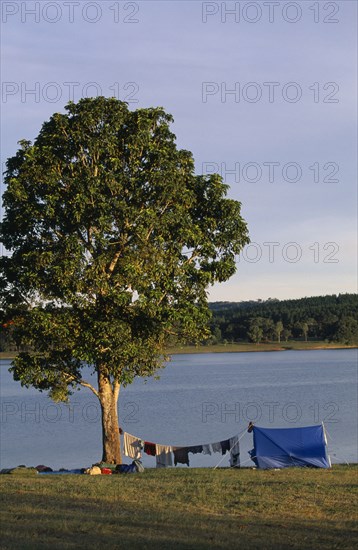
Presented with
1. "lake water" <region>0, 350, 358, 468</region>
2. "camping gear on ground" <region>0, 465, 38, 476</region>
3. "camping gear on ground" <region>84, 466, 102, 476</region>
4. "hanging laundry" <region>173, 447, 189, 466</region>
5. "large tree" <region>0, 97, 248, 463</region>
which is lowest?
"lake water" <region>0, 350, 358, 468</region>

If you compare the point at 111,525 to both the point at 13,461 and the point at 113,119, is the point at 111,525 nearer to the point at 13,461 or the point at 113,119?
the point at 113,119

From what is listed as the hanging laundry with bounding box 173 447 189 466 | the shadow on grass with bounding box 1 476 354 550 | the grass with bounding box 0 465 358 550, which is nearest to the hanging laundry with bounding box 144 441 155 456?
the hanging laundry with bounding box 173 447 189 466

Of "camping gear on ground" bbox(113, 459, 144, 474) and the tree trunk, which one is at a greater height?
the tree trunk

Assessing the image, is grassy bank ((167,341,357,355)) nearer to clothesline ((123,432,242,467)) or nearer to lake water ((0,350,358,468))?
lake water ((0,350,358,468))

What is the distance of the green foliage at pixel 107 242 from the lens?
2577 cm

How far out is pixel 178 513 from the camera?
1555cm

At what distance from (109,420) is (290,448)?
22.1ft

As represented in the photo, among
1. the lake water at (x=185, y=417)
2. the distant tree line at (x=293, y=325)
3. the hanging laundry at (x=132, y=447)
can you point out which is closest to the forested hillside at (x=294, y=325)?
the distant tree line at (x=293, y=325)

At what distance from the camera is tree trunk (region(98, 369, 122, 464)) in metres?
28.2

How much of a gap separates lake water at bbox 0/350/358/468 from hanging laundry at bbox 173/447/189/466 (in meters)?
2.69

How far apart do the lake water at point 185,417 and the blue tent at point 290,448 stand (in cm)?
326

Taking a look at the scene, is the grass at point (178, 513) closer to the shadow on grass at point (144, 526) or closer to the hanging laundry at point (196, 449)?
the shadow on grass at point (144, 526)

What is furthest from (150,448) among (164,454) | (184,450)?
(184,450)

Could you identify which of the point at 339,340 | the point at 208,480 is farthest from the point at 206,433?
the point at 339,340
